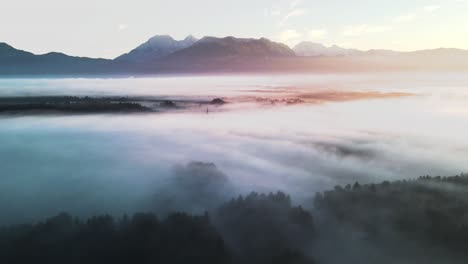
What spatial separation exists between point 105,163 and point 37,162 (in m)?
26.0

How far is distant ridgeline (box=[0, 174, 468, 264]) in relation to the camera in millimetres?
80500

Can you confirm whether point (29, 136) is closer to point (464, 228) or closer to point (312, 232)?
point (312, 232)

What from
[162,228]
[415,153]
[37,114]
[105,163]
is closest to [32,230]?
[162,228]

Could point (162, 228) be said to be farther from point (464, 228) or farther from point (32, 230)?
point (464, 228)

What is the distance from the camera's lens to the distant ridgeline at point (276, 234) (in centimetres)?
8050

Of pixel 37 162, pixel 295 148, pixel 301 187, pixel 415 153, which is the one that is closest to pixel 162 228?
pixel 301 187

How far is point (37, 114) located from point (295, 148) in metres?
116

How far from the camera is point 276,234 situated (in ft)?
294

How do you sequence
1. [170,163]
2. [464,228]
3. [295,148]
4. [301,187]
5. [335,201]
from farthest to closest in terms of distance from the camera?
[295,148] → [170,163] → [301,187] → [335,201] → [464,228]

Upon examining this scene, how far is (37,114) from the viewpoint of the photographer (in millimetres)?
184125

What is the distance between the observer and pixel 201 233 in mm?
89062

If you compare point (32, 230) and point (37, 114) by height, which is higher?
point (37, 114)

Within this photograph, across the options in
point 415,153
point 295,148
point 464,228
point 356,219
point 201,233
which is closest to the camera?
point 464,228

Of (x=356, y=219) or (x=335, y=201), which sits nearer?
(x=356, y=219)
